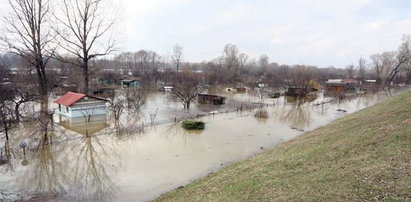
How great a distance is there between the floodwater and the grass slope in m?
2.63

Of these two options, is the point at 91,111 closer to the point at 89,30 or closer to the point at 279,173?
the point at 89,30

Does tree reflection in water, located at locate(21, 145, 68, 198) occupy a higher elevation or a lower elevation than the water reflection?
lower

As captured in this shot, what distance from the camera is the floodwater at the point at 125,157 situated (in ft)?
34.6

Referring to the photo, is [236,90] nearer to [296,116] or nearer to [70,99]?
[296,116]

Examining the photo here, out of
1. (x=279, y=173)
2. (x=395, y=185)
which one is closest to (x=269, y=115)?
(x=279, y=173)

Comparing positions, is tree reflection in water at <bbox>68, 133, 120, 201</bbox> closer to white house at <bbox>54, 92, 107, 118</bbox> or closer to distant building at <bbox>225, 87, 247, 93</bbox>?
white house at <bbox>54, 92, 107, 118</bbox>

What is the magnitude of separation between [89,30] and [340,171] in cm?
2617

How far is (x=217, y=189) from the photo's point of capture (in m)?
8.38

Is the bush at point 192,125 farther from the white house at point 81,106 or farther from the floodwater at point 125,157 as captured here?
the white house at point 81,106

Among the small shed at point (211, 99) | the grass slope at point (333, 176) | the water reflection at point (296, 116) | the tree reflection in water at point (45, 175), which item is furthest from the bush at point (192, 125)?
the small shed at point (211, 99)

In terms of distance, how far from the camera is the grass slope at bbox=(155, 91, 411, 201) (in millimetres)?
5902

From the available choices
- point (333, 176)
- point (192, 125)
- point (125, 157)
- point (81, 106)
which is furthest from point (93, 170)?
point (81, 106)

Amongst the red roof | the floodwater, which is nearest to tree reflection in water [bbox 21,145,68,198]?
the floodwater

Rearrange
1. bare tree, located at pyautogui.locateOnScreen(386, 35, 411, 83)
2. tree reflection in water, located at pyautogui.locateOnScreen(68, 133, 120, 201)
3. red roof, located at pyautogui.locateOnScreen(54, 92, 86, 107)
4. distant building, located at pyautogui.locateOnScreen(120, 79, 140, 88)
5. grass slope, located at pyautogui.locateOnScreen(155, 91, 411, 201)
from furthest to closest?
bare tree, located at pyautogui.locateOnScreen(386, 35, 411, 83) → distant building, located at pyautogui.locateOnScreen(120, 79, 140, 88) → red roof, located at pyautogui.locateOnScreen(54, 92, 86, 107) → tree reflection in water, located at pyautogui.locateOnScreen(68, 133, 120, 201) → grass slope, located at pyautogui.locateOnScreen(155, 91, 411, 201)
